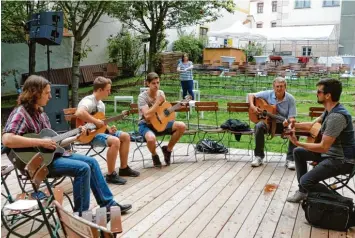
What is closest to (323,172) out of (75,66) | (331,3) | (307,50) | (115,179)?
(115,179)

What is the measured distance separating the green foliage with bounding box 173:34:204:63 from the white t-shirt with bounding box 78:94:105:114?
15.1 meters

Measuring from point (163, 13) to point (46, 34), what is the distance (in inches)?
257

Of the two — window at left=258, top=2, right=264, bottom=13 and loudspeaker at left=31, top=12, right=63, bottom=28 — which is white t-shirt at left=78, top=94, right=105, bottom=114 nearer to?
loudspeaker at left=31, top=12, right=63, bottom=28

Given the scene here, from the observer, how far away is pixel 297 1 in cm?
3219

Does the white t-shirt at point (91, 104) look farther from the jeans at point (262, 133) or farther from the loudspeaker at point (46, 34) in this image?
the loudspeaker at point (46, 34)

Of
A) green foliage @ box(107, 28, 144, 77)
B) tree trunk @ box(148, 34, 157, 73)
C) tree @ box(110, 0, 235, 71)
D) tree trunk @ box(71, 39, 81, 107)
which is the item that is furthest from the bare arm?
green foliage @ box(107, 28, 144, 77)

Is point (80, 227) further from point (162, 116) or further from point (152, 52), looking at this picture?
point (152, 52)

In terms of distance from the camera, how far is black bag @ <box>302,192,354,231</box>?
3.45 meters

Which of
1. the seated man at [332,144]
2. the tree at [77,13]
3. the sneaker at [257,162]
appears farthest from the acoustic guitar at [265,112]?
the tree at [77,13]

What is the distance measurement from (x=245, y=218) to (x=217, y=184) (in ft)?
3.59

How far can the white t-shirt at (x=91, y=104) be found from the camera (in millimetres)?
4531

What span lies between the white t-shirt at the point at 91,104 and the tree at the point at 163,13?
8.83 meters

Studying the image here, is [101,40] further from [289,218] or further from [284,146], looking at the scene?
[289,218]

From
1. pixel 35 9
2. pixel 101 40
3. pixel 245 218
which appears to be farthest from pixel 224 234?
pixel 101 40
